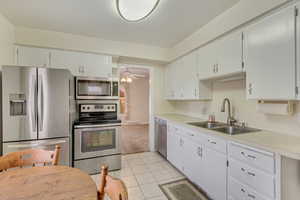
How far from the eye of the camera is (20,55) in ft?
8.04

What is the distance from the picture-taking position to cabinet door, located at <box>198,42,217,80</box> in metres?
2.26

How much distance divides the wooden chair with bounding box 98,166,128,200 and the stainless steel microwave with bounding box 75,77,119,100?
6.72ft

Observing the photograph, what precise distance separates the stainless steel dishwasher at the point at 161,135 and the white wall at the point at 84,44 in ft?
5.03

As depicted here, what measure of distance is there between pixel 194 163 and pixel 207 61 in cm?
164

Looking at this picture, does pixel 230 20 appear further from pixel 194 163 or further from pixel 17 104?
pixel 17 104

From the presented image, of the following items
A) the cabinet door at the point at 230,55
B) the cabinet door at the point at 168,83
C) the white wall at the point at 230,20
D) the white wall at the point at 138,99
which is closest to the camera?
the white wall at the point at 230,20

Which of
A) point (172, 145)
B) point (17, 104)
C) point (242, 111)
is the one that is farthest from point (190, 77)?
point (17, 104)

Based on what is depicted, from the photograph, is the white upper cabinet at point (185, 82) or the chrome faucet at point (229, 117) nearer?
the chrome faucet at point (229, 117)

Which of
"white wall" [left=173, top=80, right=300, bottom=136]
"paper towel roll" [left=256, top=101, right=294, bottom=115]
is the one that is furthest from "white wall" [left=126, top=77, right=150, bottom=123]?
"paper towel roll" [left=256, top=101, right=294, bottom=115]

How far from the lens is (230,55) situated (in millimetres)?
1953

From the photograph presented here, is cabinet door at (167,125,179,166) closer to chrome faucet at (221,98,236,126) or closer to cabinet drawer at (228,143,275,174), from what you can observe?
chrome faucet at (221,98,236,126)

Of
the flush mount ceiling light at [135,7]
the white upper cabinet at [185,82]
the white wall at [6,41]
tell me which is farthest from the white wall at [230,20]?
the white wall at [6,41]

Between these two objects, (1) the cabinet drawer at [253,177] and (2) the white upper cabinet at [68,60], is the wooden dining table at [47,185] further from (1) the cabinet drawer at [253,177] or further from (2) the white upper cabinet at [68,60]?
(2) the white upper cabinet at [68,60]

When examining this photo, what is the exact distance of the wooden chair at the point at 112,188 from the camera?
2.26 feet
